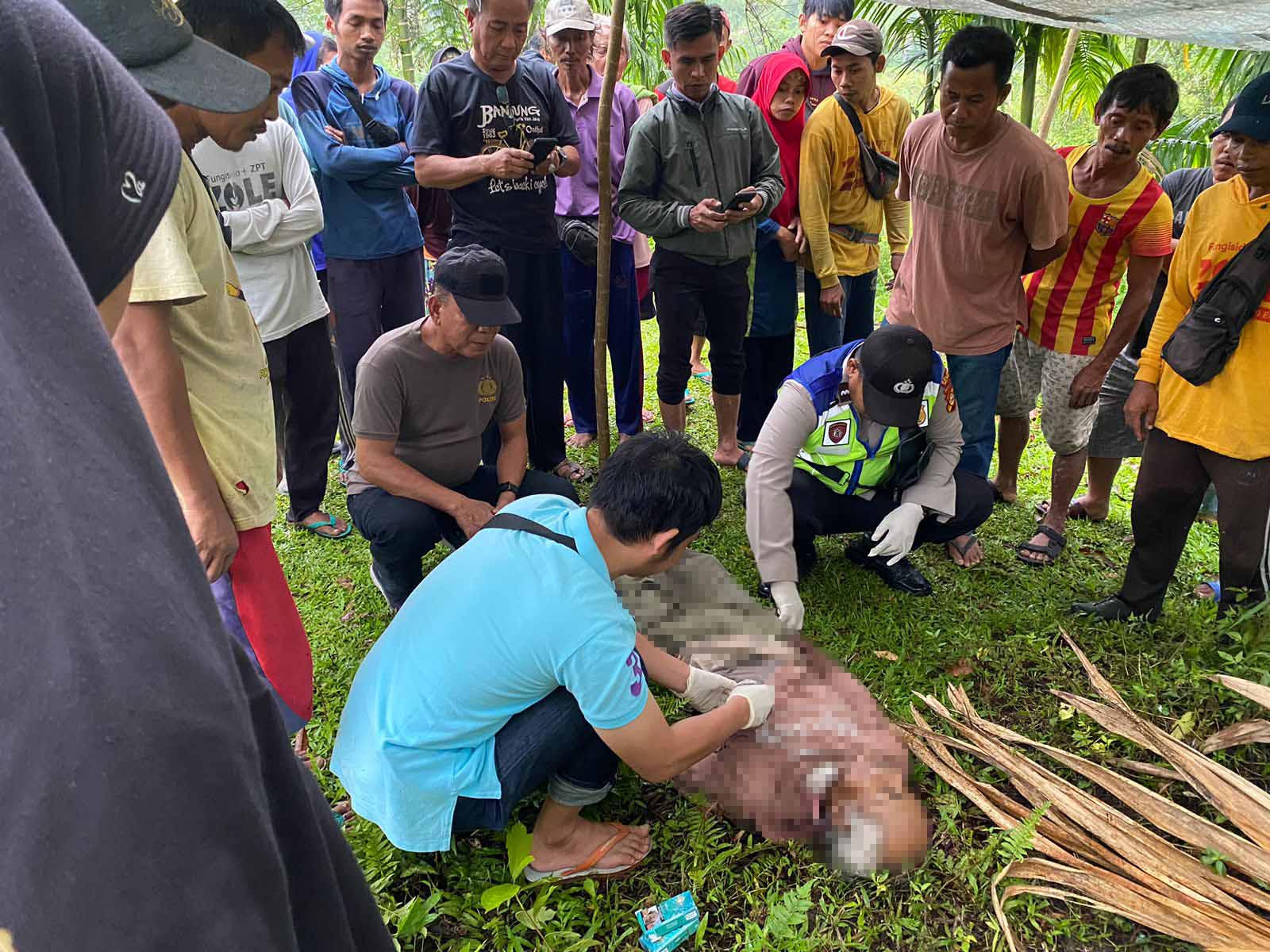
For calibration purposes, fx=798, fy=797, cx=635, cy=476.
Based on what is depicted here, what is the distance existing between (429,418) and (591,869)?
172 cm

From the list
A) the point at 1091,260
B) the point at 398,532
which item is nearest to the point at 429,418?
the point at 398,532

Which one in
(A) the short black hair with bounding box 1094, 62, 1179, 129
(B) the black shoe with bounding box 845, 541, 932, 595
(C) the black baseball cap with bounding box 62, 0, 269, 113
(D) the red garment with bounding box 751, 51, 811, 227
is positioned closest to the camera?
(C) the black baseball cap with bounding box 62, 0, 269, 113

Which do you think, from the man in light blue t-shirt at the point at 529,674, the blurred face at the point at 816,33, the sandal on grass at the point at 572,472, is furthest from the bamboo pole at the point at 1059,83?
the man in light blue t-shirt at the point at 529,674

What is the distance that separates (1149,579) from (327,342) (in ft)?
11.6

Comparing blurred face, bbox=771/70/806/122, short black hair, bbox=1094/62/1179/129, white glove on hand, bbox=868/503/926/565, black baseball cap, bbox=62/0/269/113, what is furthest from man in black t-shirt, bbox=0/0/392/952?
blurred face, bbox=771/70/806/122

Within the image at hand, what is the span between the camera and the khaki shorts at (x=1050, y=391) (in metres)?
3.69

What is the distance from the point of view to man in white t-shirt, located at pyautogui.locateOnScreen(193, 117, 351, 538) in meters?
3.25

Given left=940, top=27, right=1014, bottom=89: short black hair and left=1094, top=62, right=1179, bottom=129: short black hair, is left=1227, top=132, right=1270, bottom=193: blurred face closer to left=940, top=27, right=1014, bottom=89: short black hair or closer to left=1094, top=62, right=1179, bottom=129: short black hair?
left=1094, top=62, right=1179, bottom=129: short black hair

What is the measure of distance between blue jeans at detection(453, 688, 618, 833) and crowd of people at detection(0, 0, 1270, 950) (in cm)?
1

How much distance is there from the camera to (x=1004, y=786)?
233 centimetres

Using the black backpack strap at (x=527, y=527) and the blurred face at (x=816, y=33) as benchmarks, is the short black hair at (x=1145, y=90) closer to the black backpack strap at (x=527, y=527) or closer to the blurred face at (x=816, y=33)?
the blurred face at (x=816, y=33)

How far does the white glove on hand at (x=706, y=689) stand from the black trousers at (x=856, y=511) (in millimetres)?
1043

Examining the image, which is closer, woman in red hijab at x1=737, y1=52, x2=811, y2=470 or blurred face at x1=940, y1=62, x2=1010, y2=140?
blurred face at x1=940, y1=62, x2=1010, y2=140

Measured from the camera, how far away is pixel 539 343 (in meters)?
4.07
